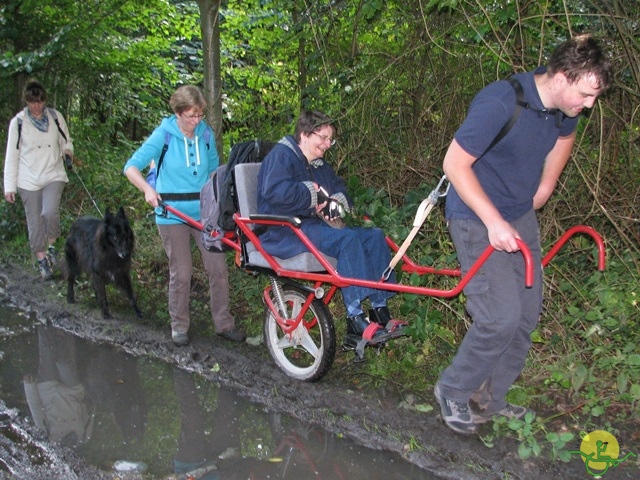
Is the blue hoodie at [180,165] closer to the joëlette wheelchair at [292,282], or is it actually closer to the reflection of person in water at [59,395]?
the joëlette wheelchair at [292,282]

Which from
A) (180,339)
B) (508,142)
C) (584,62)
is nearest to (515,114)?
(508,142)

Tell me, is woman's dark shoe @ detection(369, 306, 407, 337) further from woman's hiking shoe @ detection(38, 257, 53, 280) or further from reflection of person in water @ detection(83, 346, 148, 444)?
woman's hiking shoe @ detection(38, 257, 53, 280)

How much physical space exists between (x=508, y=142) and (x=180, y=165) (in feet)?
9.84

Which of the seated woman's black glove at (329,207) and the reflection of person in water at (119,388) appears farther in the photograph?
the seated woman's black glove at (329,207)

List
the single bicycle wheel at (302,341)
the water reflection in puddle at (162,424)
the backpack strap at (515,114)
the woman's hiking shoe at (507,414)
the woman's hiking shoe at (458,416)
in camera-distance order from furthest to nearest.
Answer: the single bicycle wheel at (302,341) → the woman's hiking shoe at (507,414) → the woman's hiking shoe at (458,416) → the water reflection in puddle at (162,424) → the backpack strap at (515,114)

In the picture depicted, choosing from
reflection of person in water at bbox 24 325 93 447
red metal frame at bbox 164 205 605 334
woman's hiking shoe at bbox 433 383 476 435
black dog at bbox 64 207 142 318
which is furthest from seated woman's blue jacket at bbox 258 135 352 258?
black dog at bbox 64 207 142 318

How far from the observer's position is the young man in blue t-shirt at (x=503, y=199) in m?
3.21

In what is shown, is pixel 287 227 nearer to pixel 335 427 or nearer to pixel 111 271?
pixel 335 427

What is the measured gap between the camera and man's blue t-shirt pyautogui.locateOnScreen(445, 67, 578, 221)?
3.29m

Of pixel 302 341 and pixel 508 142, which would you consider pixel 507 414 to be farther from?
pixel 508 142

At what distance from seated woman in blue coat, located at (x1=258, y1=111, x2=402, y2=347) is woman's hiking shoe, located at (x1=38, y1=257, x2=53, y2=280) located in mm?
4107

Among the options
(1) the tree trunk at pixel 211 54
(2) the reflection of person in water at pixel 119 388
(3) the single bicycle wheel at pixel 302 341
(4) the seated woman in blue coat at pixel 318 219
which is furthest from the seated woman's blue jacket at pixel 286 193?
(1) the tree trunk at pixel 211 54

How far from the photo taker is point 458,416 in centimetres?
392

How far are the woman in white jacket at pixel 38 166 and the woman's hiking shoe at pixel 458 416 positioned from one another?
5457mm
